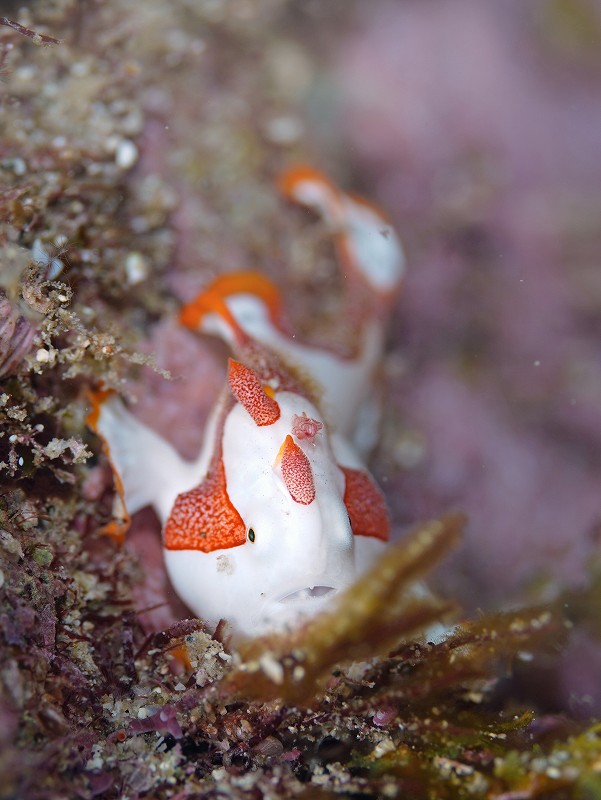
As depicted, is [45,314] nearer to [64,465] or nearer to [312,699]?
[64,465]

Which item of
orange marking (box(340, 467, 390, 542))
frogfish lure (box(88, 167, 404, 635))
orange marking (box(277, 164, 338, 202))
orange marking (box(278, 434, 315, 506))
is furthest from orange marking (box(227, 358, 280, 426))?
orange marking (box(277, 164, 338, 202))

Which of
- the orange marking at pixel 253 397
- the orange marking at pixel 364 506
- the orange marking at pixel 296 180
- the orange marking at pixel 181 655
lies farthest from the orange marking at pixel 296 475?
the orange marking at pixel 296 180

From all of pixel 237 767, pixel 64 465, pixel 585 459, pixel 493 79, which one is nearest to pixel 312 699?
pixel 237 767

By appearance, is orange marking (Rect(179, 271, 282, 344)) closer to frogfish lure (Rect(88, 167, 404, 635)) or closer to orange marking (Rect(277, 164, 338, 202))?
frogfish lure (Rect(88, 167, 404, 635))

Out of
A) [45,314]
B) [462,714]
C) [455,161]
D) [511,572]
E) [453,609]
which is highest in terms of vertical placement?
[455,161]

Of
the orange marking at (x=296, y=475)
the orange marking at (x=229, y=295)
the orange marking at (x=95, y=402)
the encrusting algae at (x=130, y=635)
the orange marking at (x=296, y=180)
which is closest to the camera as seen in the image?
the encrusting algae at (x=130, y=635)

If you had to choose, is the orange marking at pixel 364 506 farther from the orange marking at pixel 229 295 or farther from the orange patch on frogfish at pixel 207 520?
the orange marking at pixel 229 295
